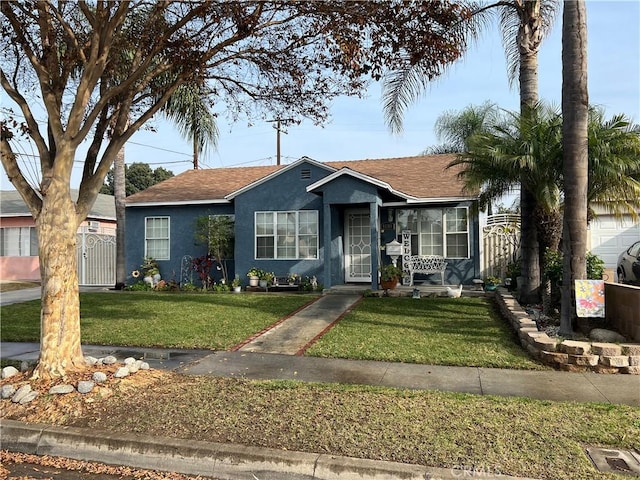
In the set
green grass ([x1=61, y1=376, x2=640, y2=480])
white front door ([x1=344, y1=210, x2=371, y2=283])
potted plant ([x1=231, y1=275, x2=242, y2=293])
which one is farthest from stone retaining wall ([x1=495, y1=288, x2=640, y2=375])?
potted plant ([x1=231, y1=275, x2=242, y2=293])

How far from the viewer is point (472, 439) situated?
4.19m

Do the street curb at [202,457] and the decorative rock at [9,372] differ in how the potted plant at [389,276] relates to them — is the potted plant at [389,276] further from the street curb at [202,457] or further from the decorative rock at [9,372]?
the street curb at [202,457]

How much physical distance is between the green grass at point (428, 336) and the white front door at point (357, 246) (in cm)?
413

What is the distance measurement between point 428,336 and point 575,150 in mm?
3861

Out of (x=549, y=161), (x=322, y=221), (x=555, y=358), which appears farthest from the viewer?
(x=322, y=221)

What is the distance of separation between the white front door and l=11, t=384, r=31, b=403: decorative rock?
1143cm

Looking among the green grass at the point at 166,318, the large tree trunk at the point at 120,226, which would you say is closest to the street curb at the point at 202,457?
the green grass at the point at 166,318

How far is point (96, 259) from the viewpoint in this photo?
19.9 m

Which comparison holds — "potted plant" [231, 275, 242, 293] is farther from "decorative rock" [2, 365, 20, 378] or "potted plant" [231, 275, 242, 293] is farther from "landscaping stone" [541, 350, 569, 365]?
"landscaping stone" [541, 350, 569, 365]

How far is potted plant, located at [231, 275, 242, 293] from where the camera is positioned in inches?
618

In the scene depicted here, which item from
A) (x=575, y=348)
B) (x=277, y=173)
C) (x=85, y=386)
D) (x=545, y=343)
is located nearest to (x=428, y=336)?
(x=545, y=343)

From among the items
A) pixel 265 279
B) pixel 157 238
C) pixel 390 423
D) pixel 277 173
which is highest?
pixel 277 173

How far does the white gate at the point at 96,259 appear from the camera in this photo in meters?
19.8

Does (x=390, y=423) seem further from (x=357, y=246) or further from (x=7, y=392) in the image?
(x=357, y=246)
